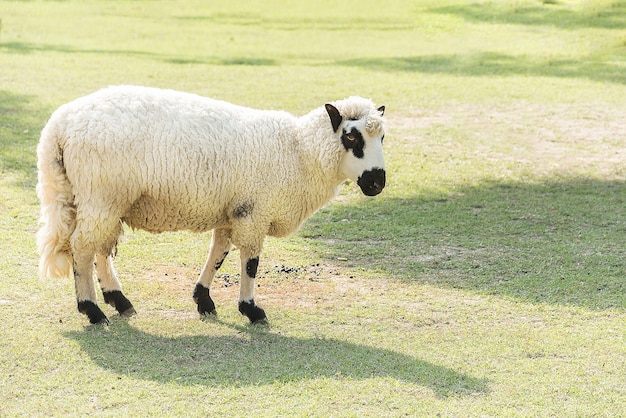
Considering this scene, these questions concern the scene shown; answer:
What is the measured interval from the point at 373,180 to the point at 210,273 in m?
1.74

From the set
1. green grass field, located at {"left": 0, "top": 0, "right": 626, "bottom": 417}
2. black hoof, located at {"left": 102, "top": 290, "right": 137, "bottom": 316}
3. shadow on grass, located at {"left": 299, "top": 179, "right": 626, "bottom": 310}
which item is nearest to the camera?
green grass field, located at {"left": 0, "top": 0, "right": 626, "bottom": 417}

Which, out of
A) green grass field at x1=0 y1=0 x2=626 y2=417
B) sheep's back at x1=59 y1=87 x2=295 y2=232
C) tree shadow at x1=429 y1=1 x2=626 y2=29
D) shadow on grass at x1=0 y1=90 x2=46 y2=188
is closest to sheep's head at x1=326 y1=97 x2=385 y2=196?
sheep's back at x1=59 y1=87 x2=295 y2=232

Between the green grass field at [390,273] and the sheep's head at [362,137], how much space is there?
1345 millimetres

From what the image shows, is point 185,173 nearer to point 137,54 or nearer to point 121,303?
point 121,303

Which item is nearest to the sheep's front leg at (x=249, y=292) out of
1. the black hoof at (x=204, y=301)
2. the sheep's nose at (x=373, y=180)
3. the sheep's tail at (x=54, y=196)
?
the black hoof at (x=204, y=301)

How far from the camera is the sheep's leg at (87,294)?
7648 millimetres

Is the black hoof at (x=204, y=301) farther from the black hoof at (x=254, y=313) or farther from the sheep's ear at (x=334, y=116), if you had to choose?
the sheep's ear at (x=334, y=116)

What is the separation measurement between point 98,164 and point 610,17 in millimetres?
23363

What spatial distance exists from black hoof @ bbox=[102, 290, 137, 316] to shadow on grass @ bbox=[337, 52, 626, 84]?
14586 millimetres

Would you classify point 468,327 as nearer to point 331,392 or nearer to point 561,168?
point 331,392

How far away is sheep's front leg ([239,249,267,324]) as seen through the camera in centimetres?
804

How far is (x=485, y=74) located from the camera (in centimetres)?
2114

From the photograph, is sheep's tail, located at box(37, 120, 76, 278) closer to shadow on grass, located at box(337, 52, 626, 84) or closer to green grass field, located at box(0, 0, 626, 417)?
green grass field, located at box(0, 0, 626, 417)

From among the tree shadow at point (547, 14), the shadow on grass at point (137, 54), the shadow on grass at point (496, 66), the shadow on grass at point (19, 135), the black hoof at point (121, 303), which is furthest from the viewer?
the tree shadow at point (547, 14)
